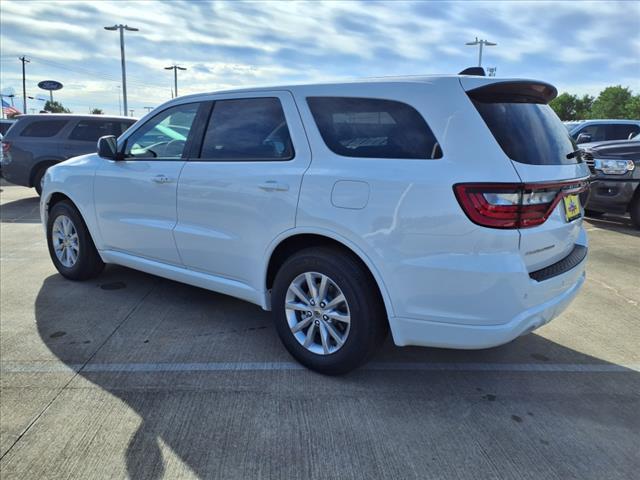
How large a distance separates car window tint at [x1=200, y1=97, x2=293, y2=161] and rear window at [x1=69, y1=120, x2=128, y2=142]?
25.8 ft

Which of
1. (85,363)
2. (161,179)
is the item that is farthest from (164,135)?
(85,363)

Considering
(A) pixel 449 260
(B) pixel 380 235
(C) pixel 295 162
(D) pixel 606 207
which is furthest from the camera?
(D) pixel 606 207

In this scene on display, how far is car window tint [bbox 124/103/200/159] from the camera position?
392 cm

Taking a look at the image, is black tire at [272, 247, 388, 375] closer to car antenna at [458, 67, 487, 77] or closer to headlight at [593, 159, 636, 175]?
car antenna at [458, 67, 487, 77]

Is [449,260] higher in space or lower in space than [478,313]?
higher

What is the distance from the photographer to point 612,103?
215 ft

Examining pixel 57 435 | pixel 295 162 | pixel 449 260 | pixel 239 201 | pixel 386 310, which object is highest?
pixel 295 162

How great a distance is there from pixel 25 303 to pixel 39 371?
145 centimetres

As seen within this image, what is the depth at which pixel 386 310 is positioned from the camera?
287 centimetres

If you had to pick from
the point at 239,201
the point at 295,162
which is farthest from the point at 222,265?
the point at 295,162

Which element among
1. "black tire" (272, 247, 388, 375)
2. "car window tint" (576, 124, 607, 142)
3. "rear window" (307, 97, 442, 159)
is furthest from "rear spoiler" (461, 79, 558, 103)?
"car window tint" (576, 124, 607, 142)

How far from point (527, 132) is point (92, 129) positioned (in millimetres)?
9893

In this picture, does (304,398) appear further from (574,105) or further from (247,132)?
(574,105)

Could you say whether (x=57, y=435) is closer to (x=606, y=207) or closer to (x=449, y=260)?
(x=449, y=260)
